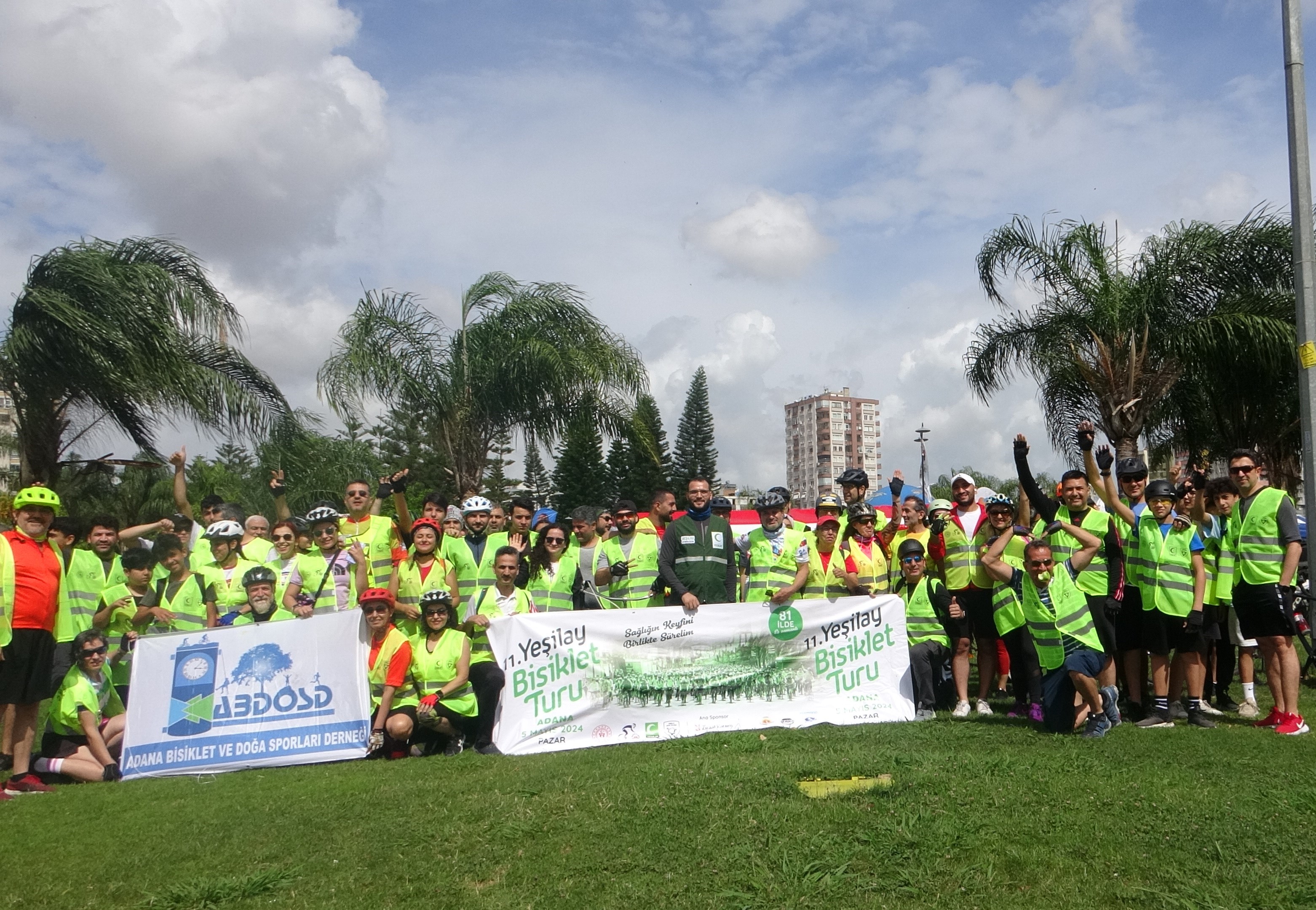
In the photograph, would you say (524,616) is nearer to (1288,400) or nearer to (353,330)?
(353,330)

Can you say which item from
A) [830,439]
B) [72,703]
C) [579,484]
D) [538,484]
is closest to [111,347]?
[72,703]

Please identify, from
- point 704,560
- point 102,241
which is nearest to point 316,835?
point 704,560

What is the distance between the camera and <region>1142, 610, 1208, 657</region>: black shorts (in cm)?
798

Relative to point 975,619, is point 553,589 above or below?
above

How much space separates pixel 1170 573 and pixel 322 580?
698 centimetres

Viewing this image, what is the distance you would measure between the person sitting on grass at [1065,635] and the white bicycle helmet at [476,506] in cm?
471

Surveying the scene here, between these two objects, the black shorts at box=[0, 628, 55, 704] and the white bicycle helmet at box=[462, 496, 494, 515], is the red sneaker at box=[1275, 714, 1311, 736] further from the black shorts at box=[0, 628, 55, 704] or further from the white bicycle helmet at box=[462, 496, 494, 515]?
the black shorts at box=[0, 628, 55, 704]

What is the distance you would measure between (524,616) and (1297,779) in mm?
5386

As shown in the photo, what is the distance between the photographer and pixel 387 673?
27.0 ft

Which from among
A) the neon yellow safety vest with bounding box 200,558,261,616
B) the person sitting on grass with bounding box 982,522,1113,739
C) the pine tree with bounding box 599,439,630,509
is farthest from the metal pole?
the pine tree with bounding box 599,439,630,509

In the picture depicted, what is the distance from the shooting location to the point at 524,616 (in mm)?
8523

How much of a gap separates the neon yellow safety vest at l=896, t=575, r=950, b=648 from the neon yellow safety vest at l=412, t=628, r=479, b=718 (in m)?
3.75

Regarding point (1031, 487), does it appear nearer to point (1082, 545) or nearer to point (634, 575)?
point (1082, 545)

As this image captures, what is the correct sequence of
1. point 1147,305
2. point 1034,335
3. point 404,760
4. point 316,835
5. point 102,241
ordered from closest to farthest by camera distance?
point 316,835
point 404,760
point 102,241
point 1147,305
point 1034,335
